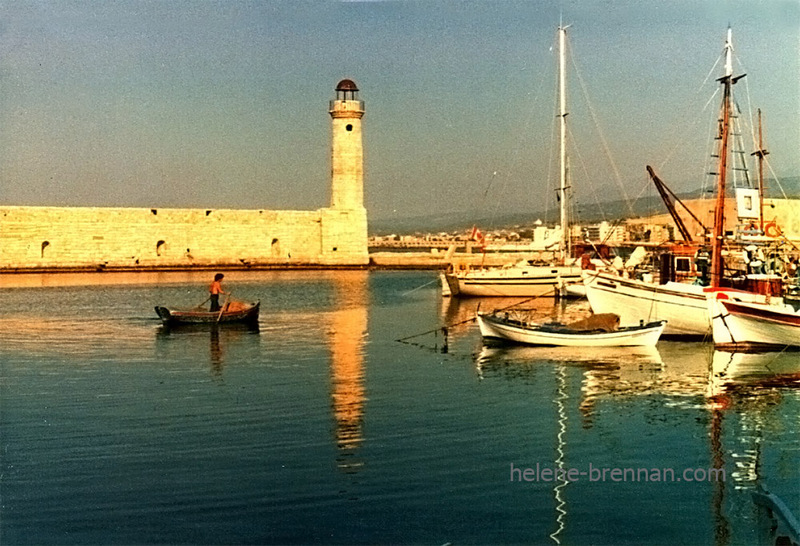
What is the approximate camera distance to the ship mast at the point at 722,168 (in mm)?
15078

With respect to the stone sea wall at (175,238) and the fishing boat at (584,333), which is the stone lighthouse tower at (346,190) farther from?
the fishing boat at (584,333)

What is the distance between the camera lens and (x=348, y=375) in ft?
40.8

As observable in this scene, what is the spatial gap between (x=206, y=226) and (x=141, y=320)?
2424 centimetres

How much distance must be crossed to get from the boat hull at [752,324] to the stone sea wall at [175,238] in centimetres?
3056

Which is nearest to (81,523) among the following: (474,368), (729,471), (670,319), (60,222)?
(729,471)

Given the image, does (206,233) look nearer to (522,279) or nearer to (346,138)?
(346,138)

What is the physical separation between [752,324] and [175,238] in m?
33.3

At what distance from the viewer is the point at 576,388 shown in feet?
37.2

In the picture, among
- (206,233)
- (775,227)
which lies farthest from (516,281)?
(206,233)

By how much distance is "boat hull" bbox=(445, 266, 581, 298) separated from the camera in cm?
2631

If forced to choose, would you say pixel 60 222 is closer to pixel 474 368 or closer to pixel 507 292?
pixel 507 292

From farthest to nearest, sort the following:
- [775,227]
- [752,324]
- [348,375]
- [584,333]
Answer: [775,227] → [584,333] → [752,324] → [348,375]
